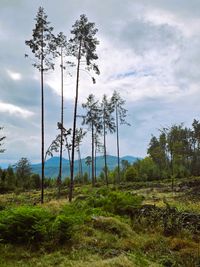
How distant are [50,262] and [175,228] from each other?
4.59 metres

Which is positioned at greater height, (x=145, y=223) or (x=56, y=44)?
(x=56, y=44)

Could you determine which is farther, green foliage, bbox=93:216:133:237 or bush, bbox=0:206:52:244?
green foliage, bbox=93:216:133:237

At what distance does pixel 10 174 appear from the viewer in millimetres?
60219

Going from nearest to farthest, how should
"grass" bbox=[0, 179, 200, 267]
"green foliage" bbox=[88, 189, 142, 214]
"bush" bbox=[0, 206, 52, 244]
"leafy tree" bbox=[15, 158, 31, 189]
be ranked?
"grass" bbox=[0, 179, 200, 267] < "bush" bbox=[0, 206, 52, 244] < "green foliage" bbox=[88, 189, 142, 214] < "leafy tree" bbox=[15, 158, 31, 189]

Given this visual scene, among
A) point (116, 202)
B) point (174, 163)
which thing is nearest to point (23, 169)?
point (174, 163)

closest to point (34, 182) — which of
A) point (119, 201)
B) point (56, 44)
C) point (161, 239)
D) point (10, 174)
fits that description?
point (10, 174)

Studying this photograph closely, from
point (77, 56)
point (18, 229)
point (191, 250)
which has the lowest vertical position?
point (191, 250)

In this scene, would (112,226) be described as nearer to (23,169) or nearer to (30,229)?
(30,229)

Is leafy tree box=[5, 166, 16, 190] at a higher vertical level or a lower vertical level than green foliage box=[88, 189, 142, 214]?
higher

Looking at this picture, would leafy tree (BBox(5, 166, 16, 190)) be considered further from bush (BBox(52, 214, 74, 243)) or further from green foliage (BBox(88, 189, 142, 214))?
bush (BBox(52, 214, 74, 243))

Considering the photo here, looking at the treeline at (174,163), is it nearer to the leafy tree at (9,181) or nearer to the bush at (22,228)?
the leafy tree at (9,181)

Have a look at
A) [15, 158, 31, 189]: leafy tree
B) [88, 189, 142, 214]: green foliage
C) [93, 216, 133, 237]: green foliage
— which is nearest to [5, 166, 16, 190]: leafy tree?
[15, 158, 31, 189]: leafy tree

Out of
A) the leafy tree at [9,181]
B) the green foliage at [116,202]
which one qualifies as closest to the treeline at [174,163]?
the leafy tree at [9,181]

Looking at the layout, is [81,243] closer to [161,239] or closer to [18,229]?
[18,229]
